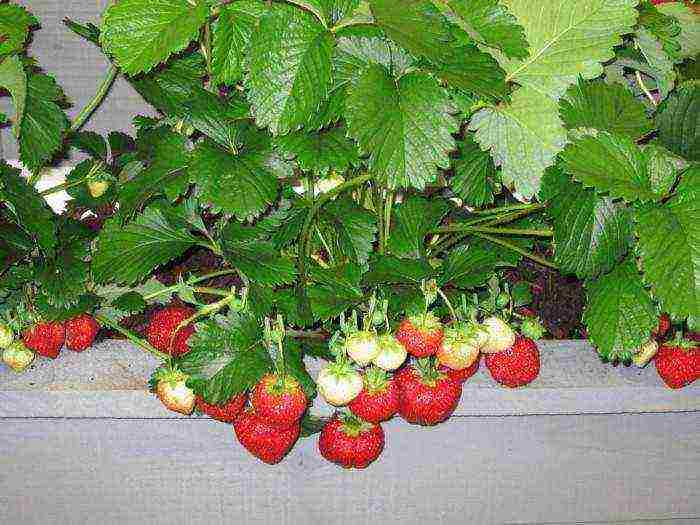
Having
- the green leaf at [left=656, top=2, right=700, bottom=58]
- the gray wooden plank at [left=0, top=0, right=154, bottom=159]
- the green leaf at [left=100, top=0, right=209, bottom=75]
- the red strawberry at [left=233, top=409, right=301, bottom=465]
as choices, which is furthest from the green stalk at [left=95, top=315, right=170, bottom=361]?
the green leaf at [left=656, top=2, right=700, bottom=58]

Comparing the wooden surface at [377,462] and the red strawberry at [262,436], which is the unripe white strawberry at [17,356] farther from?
the red strawberry at [262,436]

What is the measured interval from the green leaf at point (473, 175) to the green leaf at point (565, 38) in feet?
0.28

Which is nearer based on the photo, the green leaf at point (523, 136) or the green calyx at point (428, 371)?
the green leaf at point (523, 136)

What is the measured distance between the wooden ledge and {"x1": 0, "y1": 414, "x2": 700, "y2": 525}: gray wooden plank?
0.10ft

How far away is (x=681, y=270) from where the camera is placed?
0.61 m

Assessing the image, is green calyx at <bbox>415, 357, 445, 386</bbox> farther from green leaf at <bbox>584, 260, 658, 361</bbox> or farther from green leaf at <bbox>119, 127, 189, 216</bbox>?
green leaf at <bbox>119, 127, 189, 216</bbox>

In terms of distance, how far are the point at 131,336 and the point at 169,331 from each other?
42 mm

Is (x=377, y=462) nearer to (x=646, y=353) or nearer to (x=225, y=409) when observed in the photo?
(x=225, y=409)

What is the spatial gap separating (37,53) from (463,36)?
2.38ft

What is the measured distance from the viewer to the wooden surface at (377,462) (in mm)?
796

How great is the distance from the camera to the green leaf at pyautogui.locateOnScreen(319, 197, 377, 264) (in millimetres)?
751

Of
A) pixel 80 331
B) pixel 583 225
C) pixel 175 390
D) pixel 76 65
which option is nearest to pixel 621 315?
pixel 583 225

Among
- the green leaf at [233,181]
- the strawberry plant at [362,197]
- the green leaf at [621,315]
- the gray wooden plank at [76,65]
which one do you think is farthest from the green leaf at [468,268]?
the gray wooden plank at [76,65]

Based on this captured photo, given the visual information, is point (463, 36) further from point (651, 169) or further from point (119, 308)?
point (119, 308)
